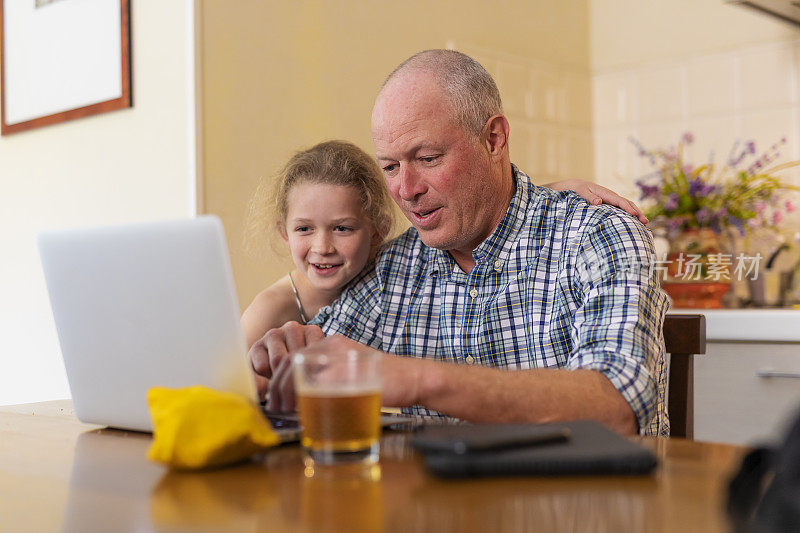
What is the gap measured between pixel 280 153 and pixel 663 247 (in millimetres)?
1241

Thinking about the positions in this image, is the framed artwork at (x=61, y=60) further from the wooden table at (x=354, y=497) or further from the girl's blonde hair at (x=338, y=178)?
the wooden table at (x=354, y=497)

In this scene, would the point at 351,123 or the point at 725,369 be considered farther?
the point at 351,123

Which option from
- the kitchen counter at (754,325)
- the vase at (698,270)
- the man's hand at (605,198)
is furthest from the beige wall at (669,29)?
the man's hand at (605,198)

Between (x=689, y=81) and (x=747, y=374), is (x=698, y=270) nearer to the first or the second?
(x=747, y=374)

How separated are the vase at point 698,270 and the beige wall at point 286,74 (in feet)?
2.81

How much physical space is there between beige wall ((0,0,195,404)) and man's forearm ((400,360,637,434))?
1.26 meters

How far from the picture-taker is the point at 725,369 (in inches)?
82.8

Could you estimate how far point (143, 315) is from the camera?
88 centimetres

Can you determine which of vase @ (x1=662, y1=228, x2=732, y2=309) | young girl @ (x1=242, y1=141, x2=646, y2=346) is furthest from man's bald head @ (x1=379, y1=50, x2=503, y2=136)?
vase @ (x1=662, y1=228, x2=732, y2=309)

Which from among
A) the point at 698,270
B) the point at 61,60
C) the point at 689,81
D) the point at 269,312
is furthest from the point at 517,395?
the point at 689,81

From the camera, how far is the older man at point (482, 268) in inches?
44.2

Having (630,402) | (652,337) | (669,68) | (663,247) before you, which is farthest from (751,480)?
(669,68)

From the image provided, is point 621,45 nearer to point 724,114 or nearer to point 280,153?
point 724,114

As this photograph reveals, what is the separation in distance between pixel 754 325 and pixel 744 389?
6.3 inches
